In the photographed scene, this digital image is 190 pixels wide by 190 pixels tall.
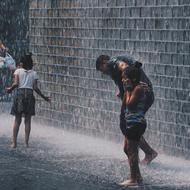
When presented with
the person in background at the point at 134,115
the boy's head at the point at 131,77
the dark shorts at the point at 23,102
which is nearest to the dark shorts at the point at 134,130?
the person in background at the point at 134,115

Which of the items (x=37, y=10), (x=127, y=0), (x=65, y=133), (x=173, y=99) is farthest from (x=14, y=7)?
(x=173, y=99)

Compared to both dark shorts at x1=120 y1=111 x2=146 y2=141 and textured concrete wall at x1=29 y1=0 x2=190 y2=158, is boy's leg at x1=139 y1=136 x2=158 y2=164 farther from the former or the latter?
dark shorts at x1=120 y1=111 x2=146 y2=141

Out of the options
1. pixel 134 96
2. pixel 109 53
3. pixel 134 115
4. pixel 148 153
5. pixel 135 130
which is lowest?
pixel 148 153

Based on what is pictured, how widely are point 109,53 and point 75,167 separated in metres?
3.18

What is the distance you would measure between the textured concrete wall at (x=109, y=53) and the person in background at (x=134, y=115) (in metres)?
2.16

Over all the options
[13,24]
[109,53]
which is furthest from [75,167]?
[13,24]

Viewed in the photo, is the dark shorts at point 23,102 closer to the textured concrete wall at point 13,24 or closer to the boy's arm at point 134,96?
the boy's arm at point 134,96

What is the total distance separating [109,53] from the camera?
13195 mm

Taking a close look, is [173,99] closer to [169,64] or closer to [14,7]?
[169,64]

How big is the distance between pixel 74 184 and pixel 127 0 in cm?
438

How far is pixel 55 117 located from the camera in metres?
15.0

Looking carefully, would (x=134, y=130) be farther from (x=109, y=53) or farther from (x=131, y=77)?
(x=109, y=53)

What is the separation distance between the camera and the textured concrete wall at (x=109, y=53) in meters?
11.6

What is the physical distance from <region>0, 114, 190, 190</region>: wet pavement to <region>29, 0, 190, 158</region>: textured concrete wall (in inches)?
18.9
